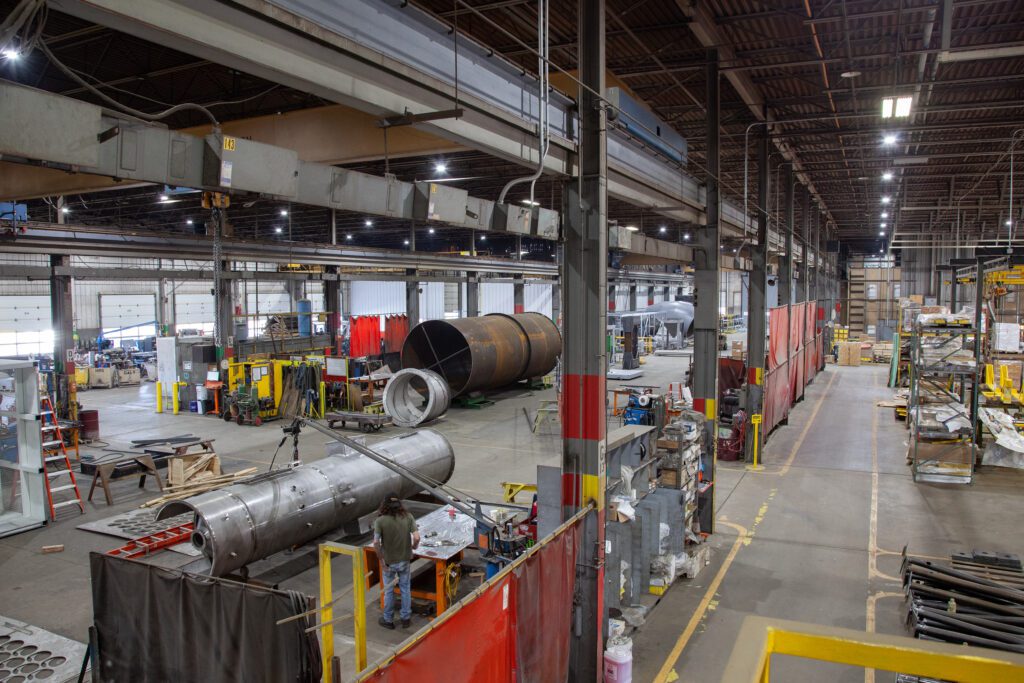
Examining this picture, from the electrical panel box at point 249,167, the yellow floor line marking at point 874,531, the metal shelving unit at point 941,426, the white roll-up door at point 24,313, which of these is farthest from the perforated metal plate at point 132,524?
the white roll-up door at point 24,313

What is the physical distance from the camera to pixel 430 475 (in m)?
12.5

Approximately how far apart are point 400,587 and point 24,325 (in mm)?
35090

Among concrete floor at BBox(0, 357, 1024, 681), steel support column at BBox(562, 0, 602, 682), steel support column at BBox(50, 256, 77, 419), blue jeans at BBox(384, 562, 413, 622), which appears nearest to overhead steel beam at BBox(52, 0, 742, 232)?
steel support column at BBox(562, 0, 602, 682)

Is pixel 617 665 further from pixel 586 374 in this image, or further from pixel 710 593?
A: pixel 586 374

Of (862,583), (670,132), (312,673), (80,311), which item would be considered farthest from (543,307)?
(312,673)

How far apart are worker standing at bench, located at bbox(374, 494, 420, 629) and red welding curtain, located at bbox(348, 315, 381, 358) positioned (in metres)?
20.7

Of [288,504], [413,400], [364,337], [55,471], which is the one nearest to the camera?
[288,504]

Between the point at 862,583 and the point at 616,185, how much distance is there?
6.84 m

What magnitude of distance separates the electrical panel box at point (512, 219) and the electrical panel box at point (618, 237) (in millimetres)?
1642

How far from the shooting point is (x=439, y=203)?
6078mm

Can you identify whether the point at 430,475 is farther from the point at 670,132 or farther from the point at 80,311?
the point at 80,311

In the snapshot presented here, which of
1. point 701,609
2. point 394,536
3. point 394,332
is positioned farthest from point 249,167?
point 394,332

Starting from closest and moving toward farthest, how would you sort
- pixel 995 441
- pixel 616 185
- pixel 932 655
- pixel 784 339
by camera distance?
pixel 932 655 < pixel 616 185 < pixel 995 441 < pixel 784 339

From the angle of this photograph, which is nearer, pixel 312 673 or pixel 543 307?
pixel 312 673
